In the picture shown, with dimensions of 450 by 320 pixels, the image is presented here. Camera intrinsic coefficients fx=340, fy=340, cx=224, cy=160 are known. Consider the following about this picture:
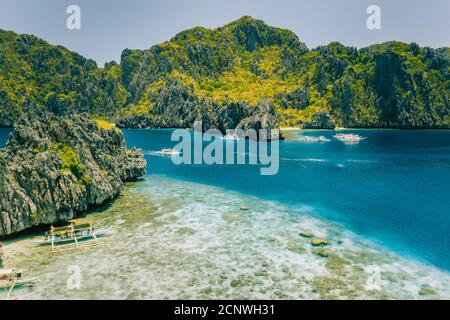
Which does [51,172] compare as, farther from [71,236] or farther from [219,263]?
[219,263]

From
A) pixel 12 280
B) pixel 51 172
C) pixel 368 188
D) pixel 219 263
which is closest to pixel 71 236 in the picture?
pixel 51 172

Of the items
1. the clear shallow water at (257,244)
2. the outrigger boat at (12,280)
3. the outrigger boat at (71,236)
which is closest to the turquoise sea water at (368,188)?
the clear shallow water at (257,244)

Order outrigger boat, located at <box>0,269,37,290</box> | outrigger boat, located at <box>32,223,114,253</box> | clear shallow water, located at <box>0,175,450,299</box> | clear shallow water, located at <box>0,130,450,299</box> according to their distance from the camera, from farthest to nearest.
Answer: outrigger boat, located at <box>32,223,114,253</box>
clear shallow water, located at <box>0,130,450,299</box>
outrigger boat, located at <box>0,269,37,290</box>
clear shallow water, located at <box>0,175,450,299</box>

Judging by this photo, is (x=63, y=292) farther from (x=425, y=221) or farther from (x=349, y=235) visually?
(x=425, y=221)

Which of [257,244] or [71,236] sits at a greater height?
[71,236]

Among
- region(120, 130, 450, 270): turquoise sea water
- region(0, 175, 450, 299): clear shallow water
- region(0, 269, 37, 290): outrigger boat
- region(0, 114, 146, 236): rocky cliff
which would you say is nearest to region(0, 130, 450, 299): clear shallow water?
region(0, 175, 450, 299): clear shallow water

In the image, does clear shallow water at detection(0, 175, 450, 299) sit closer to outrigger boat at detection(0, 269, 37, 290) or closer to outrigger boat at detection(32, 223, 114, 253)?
outrigger boat at detection(0, 269, 37, 290)
